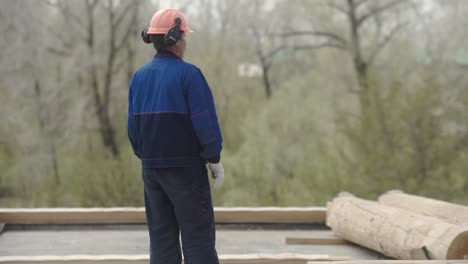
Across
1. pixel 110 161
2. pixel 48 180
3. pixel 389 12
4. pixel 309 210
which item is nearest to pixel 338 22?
pixel 389 12

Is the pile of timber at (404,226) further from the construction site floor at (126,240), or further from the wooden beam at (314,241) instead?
the construction site floor at (126,240)

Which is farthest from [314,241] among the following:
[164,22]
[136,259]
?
[164,22]

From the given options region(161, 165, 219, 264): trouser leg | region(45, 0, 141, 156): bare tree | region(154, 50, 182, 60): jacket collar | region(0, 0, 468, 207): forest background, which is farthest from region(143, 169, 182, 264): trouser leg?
region(45, 0, 141, 156): bare tree

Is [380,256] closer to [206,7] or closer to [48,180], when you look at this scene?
[48,180]

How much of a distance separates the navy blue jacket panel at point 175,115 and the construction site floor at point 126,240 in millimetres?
1579

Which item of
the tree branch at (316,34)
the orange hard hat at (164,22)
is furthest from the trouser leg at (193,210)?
the tree branch at (316,34)

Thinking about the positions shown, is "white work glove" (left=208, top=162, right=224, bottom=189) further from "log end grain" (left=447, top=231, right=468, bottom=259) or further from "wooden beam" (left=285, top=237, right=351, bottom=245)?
"wooden beam" (left=285, top=237, right=351, bottom=245)

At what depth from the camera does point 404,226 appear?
4281 millimetres

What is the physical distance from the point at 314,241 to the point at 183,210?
6.59 ft

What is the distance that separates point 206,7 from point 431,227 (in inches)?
791

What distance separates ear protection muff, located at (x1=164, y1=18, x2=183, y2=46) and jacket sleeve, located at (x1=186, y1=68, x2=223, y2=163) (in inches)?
8.7

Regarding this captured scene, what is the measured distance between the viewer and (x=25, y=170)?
20.3 meters

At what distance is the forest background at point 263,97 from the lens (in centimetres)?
1684

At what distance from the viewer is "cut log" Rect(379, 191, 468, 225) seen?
4605 mm
